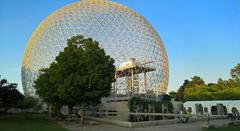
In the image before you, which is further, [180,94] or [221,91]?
[180,94]

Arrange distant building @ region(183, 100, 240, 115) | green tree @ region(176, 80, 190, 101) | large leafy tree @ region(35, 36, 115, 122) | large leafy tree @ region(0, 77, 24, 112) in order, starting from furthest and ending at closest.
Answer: green tree @ region(176, 80, 190, 101) → distant building @ region(183, 100, 240, 115) → large leafy tree @ region(0, 77, 24, 112) → large leafy tree @ region(35, 36, 115, 122)

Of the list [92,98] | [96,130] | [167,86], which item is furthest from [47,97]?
[167,86]

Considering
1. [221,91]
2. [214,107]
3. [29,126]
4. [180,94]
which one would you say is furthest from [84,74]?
[180,94]

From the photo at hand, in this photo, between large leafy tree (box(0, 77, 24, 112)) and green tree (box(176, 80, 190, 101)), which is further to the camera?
green tree (box(176, 80, 190, 101))

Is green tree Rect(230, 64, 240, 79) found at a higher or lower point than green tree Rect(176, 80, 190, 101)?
higher

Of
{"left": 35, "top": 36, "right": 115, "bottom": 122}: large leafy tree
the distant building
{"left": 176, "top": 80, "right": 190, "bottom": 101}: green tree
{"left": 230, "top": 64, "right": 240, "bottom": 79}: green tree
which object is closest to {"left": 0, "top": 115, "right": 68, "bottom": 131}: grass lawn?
{"left": 35, "top": 36, "right": 115, "bottom": 122}: large leafy tree

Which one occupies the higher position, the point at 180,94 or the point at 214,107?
the point at 180,94

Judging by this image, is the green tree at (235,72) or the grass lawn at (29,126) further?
the green tree at (235,72)

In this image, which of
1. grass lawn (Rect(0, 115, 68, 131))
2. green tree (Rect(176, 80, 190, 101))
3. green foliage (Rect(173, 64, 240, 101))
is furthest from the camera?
green tree (Rect(176, 80, 190, 101))

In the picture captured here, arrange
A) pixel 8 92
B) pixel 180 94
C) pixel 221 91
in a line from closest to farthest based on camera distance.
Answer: pixel 8 92, pixel 221 91, pixel 180 94

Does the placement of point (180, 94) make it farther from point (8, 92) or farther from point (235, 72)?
point (8, 92)

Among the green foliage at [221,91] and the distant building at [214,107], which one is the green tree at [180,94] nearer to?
the green foliage at [221,91]

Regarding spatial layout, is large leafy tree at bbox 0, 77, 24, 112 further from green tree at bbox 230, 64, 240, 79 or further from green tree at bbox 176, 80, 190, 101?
green tree at bbox 176, 80, 190, 101

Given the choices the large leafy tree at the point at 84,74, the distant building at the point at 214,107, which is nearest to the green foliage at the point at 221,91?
the distant building at the point at 214,107
